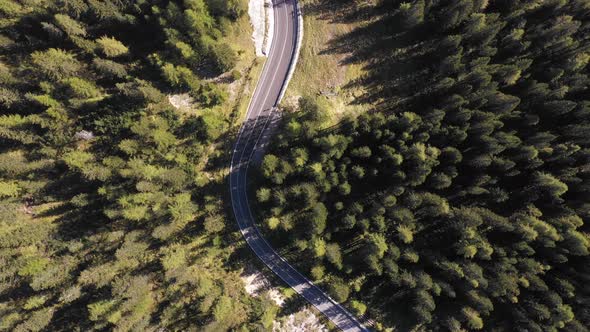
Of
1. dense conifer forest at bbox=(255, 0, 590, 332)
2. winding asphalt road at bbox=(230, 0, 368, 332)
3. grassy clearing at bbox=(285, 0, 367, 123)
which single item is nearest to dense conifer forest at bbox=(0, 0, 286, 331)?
winding asphalt road at bbox=(230, 0, 368, 332)

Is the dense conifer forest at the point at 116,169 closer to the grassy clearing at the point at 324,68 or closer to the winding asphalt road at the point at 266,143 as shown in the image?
the winding asphalt road at the point at 266,143

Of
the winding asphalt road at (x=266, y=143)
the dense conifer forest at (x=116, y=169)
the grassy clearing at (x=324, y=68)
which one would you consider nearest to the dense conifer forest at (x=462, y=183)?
the winding asphalt road at (x=266, y=143)

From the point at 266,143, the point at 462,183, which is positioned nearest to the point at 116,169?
the point at 266,143

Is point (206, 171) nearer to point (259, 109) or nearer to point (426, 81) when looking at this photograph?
point (259, 109)

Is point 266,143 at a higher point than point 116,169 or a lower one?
lower

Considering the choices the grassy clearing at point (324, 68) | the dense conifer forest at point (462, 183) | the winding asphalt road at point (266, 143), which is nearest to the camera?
the dense conifer forest at point (462, 183)

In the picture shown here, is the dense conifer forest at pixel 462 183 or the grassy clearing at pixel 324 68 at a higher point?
the grassy clearing at pixel 324 68

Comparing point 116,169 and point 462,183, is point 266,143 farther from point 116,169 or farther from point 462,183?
point 462,183
